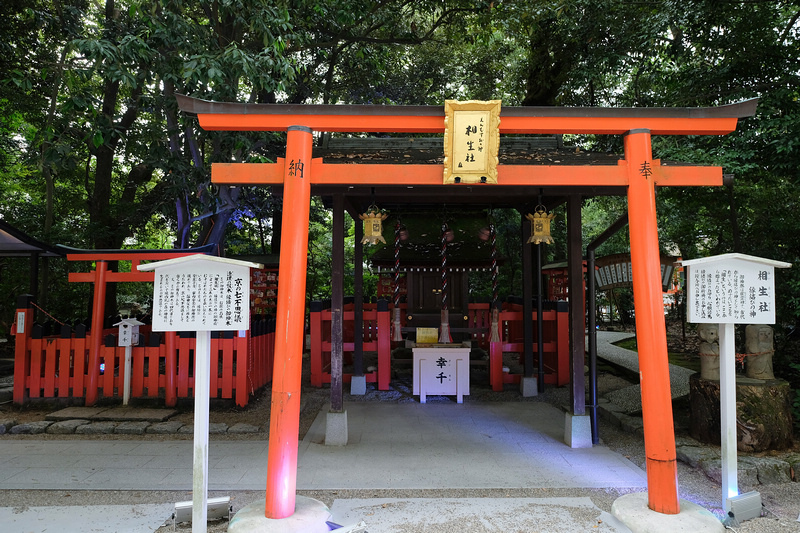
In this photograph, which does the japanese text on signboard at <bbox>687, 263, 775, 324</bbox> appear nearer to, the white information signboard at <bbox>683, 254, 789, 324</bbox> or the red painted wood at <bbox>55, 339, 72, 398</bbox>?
the white information signboard at <bbox>683, 254, 789, 324</bbox>

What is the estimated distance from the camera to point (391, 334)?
9.95 metres

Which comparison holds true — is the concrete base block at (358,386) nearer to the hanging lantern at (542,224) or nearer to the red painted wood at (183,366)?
the red painted wood at (183,366)

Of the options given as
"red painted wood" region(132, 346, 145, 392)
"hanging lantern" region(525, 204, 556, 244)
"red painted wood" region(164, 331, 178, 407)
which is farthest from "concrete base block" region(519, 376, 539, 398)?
"red painted wood" region(132, 346, 145, 392)

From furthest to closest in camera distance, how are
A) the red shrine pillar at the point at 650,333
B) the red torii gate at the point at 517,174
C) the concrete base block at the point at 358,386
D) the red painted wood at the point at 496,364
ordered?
the red painted wood at the point at 496,364, the concrete base block at the point at 358,386, the red torii gate at the point at 517,174, the red shrine pillar at the point at 650,333

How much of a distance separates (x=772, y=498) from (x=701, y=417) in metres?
1.30

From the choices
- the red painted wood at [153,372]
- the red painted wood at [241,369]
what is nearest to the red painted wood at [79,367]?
the red painted wood at [153,372]

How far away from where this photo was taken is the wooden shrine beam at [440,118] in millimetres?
4410

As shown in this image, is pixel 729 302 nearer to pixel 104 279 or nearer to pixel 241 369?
pixel 241 369

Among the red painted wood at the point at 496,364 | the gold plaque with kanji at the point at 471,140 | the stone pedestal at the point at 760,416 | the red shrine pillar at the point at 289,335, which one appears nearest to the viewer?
the red shrine pillar at the point at 289,335

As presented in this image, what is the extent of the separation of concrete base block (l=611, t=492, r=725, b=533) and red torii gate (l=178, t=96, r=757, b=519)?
164 mm

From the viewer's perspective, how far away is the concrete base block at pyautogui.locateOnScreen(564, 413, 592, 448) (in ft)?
19.7

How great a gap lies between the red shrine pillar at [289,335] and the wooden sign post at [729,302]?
3393mm

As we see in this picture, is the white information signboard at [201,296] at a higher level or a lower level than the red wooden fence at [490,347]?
higher

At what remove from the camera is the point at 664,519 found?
379cm
